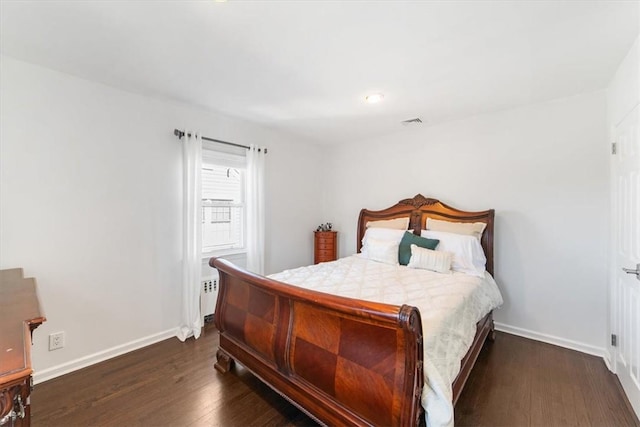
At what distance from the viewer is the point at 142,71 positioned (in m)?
2.21

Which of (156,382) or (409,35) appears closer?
(409,35)

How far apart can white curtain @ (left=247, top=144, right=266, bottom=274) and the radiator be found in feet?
1.55

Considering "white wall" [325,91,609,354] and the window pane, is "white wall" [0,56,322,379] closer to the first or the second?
the window pane

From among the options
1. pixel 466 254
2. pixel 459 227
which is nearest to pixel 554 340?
pixel 466 254

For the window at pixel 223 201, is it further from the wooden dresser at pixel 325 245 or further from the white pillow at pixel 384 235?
the white pillow at pixel 384 235

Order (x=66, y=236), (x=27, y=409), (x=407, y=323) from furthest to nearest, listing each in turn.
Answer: (x=66, y=236) → (x=407, y=323) → (x=27, y=409)

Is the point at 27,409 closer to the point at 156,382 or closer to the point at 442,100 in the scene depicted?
the point at 156,382

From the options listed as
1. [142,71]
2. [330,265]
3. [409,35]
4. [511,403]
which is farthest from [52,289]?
[511,403]

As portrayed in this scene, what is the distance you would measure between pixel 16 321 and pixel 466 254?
10.6 ft

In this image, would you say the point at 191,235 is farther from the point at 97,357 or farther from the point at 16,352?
the point at 16,352

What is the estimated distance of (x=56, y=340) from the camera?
A: 2.19 meters

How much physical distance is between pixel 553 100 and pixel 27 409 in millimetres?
4204

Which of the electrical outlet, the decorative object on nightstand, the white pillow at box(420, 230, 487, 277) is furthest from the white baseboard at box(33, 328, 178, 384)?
the white pillow at box(420, 230, 487, 277)

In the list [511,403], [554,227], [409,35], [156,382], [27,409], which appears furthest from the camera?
[554,227]
